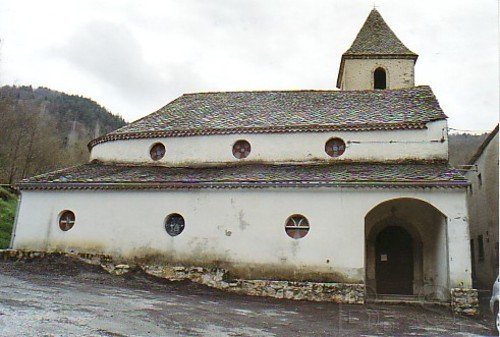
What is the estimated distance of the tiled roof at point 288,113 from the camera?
16.9m

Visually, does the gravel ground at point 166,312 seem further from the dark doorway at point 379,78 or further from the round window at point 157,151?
the dark doorway at point 379,78

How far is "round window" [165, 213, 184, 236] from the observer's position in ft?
49.8

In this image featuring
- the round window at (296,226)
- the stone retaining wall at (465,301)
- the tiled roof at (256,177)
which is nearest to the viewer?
the stone retaining wall at (465,301)

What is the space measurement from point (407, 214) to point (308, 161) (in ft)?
13.3

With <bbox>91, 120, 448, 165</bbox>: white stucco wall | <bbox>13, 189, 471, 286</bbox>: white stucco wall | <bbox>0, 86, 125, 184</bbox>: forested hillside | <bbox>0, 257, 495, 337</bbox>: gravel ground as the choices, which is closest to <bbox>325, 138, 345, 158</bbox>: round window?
<bbox>91, 120, 448, 165</bbox>: white stucco wall

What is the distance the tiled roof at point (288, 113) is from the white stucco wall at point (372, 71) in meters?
5.11

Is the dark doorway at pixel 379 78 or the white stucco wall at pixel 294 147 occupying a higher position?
the dark doorway at pixel 379 78

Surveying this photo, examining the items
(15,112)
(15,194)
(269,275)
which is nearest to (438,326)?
(269,275)

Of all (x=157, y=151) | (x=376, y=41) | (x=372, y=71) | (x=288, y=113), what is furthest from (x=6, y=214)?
(x=376, y=41)

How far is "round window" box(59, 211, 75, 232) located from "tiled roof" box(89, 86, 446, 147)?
160 inches

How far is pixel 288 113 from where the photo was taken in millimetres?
18641

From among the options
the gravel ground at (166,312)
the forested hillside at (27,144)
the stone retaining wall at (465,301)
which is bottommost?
the gravel ground at (166,312)

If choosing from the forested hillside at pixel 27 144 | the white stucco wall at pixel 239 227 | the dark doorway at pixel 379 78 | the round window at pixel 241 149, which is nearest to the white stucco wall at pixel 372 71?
the dark doorway at pixel 379 78

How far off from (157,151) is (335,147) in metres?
7.26
